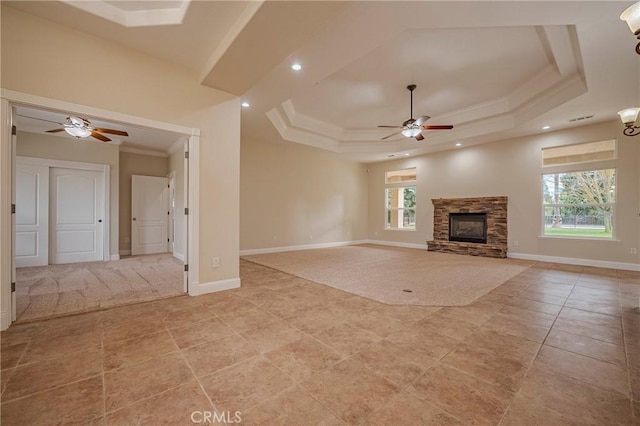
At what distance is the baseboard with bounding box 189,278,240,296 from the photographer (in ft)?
11.0

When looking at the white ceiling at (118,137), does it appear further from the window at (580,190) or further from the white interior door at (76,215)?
the window at (580,190)

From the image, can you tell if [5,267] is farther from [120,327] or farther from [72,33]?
[72,33]

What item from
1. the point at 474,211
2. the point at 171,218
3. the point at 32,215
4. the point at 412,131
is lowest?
the point at 171,218

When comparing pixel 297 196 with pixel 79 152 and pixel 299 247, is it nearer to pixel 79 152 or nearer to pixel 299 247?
pixel 299 247

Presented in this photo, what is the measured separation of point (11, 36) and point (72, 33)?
18.2 inches

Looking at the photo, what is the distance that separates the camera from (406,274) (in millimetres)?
4586

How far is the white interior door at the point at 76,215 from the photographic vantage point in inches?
215

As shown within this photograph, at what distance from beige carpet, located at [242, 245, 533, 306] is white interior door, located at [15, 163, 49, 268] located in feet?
13.2

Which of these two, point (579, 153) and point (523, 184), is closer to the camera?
point (579, 153)

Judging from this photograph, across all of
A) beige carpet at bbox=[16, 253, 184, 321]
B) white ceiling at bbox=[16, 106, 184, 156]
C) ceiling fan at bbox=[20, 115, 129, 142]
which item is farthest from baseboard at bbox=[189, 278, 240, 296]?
ceiling fan at bbox=[20, 115, 129, 142]

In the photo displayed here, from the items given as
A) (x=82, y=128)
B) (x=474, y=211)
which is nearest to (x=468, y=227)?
(x=474, y=211)

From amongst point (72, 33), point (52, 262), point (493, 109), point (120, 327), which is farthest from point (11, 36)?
point (493, 109)

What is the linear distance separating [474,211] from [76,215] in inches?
384

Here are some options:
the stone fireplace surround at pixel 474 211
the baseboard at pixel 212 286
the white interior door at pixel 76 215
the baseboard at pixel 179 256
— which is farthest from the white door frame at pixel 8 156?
the stone fireplace surround at pixel 474 211
